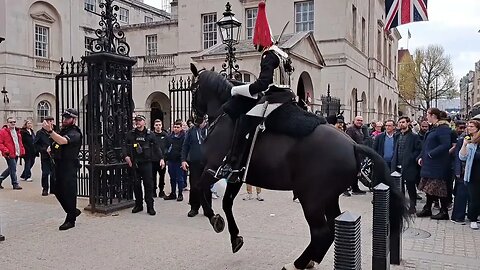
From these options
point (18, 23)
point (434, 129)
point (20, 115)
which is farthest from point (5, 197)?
point (18, 23)

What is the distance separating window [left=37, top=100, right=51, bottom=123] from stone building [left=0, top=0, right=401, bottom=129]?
0.24ft

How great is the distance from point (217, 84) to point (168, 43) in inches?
1133

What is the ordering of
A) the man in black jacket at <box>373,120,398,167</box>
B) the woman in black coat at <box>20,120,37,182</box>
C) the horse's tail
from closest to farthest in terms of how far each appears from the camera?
the horse's tail → the man in black jacket at <box>373,120,398,167</box> → the woman in black coat at <box>20,120,37,182</box>

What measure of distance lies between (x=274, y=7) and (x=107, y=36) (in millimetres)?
22680

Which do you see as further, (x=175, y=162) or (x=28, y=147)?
(x=28, y=147)

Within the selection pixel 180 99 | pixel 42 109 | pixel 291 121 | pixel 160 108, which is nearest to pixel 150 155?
pixel 291 121

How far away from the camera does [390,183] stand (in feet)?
17.5

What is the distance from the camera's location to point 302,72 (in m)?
18.5

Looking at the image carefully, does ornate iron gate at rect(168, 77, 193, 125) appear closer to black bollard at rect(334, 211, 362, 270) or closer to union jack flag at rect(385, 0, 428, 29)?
union jack flag at rect(385, 0, 428, 29)

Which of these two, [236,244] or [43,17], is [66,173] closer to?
[236,244]

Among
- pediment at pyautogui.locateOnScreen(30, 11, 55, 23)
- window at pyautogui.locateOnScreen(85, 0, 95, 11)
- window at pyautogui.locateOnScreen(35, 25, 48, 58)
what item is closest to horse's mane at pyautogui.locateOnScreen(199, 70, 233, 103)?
pediment at pyautogui.locateOnScreen(30, 11, 55, 23)

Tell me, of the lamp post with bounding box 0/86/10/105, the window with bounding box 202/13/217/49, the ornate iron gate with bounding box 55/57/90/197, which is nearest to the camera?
the ornate iron gate with bounding box 55/57/90/197

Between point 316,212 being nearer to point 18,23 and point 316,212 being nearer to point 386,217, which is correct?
point 386,217

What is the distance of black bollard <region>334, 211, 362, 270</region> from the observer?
3.12 meters
